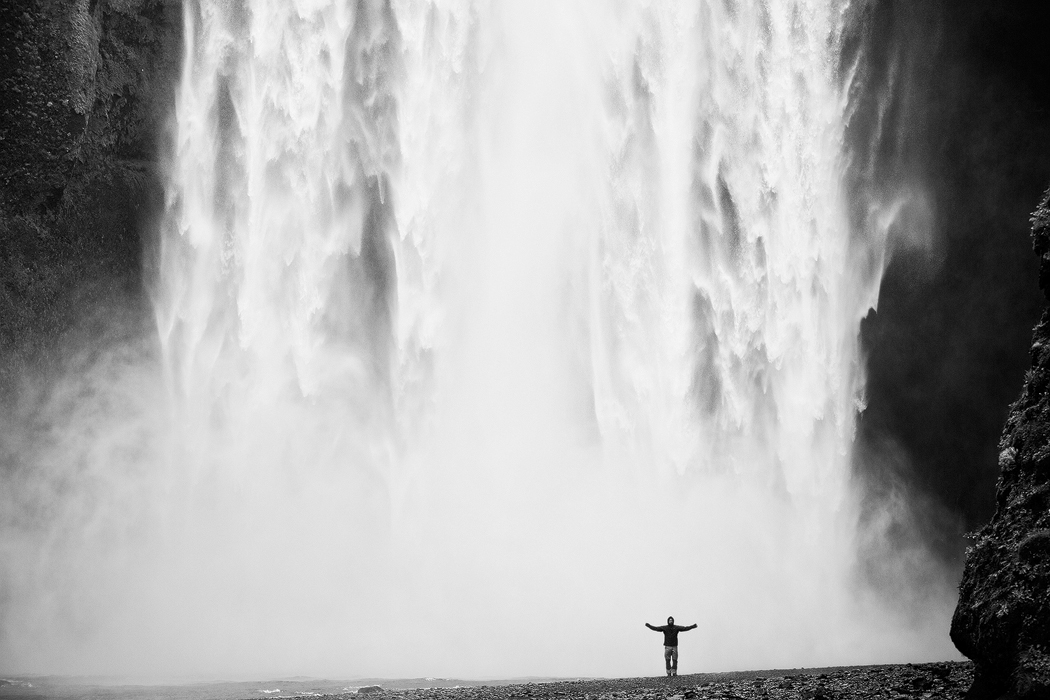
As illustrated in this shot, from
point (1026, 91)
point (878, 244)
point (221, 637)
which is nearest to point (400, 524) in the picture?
point (221, 637)

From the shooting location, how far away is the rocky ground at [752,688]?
1196 centimetres

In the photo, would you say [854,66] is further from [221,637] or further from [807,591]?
[221,637]

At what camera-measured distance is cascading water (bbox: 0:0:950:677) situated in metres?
25.1

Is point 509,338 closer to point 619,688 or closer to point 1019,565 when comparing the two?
point 619,688

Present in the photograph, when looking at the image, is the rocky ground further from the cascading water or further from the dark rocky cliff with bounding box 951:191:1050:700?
the cascading water

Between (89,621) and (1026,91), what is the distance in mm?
28235

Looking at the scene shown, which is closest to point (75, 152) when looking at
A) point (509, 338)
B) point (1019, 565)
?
point (509, 338)

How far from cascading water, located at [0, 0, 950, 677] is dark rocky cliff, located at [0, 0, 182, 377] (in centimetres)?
110

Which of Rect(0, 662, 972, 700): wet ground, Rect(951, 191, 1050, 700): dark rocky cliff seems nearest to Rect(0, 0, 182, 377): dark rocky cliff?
Rect(0, 662, 972, 700): wet ground

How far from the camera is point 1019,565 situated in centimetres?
878

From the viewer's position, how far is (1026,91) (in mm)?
25891

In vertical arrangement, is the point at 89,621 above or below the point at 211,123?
below

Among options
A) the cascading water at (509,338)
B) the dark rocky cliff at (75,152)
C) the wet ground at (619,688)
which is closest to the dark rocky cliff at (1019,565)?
the wet ground at (619,688)

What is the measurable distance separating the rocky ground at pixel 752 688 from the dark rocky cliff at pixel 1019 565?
7.73 ft
